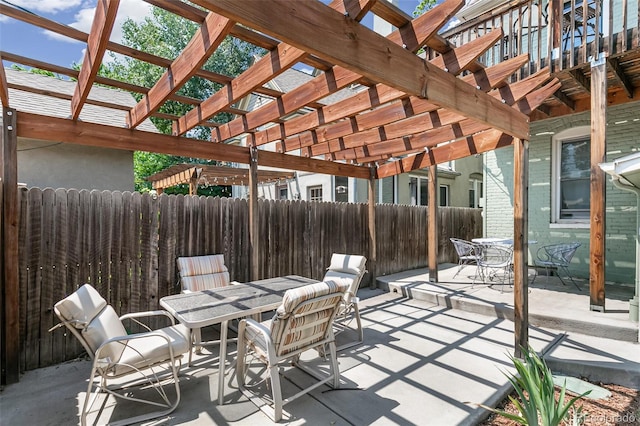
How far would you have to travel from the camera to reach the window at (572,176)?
6.25 metres

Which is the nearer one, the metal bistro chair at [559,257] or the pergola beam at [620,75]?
the pergola beam at [620,75]

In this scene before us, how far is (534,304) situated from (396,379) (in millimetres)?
3004

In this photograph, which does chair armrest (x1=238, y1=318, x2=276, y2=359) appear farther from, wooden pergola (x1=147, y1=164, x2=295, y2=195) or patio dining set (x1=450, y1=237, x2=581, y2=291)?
wooden pergola (x1=147, y1=164, x2=295, y2=195)

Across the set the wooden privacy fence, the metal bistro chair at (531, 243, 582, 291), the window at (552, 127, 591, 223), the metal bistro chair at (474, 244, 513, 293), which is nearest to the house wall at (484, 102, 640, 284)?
the window at (552, 127, 591, 223)

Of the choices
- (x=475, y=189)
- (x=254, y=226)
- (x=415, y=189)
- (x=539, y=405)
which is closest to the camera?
(x=539, y=405)

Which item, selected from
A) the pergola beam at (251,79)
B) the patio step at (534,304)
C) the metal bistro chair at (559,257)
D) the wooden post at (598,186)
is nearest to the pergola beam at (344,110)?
the pergola beam at (251,79)

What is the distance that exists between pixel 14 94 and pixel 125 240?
5557 mm

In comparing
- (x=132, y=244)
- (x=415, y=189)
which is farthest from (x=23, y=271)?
(x=415, y=189)

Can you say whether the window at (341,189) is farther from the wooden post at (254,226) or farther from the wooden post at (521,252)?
the wooden post at (521,252)

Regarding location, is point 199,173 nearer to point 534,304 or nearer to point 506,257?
point 506,257

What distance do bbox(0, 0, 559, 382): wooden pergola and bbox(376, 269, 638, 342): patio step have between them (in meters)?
1.25

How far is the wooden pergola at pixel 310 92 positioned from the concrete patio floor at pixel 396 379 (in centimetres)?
52

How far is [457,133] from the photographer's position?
14.9 ft

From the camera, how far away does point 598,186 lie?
420 centimetres
